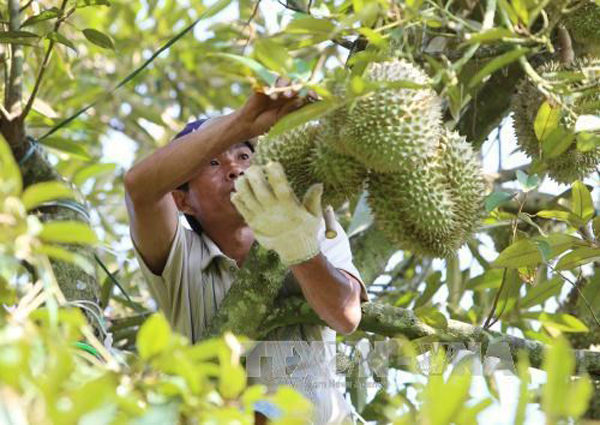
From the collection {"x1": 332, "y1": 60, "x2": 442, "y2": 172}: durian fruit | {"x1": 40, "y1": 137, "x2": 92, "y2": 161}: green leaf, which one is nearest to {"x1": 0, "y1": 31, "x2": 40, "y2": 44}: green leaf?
{"x1": 40, "y1": 137, "x2": 92, "y2": 161}: green leaf

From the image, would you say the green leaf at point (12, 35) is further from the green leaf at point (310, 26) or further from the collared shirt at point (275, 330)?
the green leaf at point (310, 26)

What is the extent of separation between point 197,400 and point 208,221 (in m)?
1.51

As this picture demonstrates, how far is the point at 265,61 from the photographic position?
4.83ft

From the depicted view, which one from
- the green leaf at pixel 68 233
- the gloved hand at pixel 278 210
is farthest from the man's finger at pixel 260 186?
the green leaf at pixel 68 233

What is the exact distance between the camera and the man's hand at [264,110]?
1825mm

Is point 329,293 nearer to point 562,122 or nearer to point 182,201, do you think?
point 562,122

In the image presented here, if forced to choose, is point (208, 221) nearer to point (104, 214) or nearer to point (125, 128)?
point (104, 214)

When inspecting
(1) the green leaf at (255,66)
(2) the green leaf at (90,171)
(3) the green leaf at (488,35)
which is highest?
(2) the green leaf at (90,171)

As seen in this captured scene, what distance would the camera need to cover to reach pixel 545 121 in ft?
5.97

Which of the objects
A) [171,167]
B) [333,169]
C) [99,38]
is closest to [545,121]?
[333,169]

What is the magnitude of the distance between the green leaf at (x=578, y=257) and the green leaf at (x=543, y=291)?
0.48 metres

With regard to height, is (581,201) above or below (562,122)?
below

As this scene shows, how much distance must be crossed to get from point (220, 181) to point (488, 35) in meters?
1.21

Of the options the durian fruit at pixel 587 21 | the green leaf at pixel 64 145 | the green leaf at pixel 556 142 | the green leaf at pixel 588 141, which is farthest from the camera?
the green leaf at pixel 64 145
